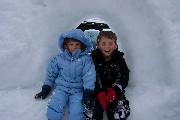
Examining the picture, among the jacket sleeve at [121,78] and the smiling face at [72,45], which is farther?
the smiling face at [72,45]

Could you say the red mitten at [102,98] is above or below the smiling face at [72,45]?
below

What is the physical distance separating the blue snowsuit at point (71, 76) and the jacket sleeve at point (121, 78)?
10.0 inches

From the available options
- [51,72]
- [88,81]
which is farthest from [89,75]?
[51,72]

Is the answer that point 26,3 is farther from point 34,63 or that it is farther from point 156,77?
point 156,77

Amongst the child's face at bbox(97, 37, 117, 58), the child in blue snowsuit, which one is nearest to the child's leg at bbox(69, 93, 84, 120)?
the child in blue snowsuit

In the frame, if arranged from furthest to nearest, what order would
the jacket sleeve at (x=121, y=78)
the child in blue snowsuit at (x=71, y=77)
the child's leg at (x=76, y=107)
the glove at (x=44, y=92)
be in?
1. the glove at (x=44, y=92)
2. the jacket sleeve at (x=121, y=78)
3. the child in blue snowsuit at (x=71, y=77)
4. the child's leg at (x=76, y=107)

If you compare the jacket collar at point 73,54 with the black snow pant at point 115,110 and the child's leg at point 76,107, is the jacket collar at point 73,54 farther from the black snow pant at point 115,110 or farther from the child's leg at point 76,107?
the black snow pant at point 115,110

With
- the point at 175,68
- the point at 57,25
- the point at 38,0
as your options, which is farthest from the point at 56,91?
the point at 38,0

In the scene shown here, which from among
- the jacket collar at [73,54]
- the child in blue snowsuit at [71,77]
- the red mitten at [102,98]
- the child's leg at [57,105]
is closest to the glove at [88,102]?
the child in blue snowsuit at [71,77]

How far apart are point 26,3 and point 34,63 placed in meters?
0.97

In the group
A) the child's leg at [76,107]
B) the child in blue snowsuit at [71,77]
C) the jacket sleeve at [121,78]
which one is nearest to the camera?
the child's leg at [76,107]

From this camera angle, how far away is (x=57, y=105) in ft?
9.02

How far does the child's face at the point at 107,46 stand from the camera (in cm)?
300

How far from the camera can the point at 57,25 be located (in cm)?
360
